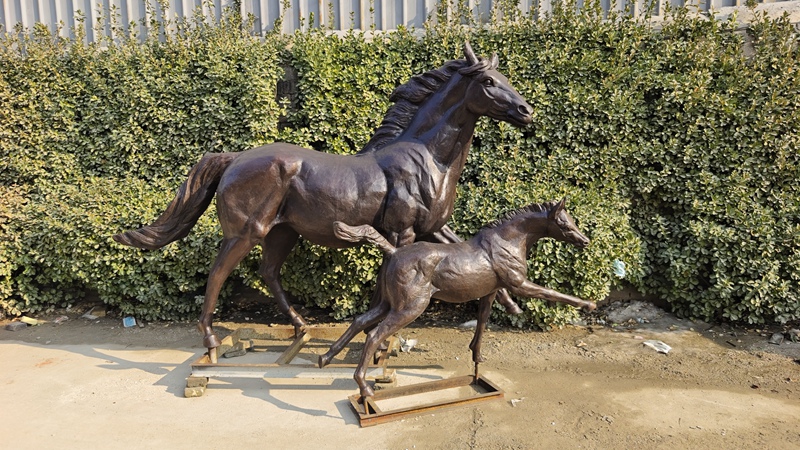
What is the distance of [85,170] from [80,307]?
5.28ft

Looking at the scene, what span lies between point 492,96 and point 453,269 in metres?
1.13

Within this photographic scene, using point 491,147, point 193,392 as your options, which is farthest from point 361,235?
point 491,147

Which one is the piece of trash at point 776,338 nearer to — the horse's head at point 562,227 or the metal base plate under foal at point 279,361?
the horse's head at point 562,227

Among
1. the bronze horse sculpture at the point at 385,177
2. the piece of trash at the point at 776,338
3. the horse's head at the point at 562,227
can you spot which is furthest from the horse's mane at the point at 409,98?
the piece of trash at the point at 776,338

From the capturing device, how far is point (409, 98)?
12.4 ft

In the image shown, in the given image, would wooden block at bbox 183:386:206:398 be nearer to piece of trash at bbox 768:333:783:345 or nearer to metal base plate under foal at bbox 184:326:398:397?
metal base plate under foal at bbox 184:326:398:397

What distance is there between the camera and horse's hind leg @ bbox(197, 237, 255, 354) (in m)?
3.80

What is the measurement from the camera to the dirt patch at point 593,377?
3006 millimetres

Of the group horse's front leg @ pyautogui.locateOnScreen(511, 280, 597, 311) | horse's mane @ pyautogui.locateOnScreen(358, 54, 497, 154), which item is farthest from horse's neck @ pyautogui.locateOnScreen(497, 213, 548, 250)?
horse's mane @ pyautogui.locateOnScreen(358, 54, 497, 154)

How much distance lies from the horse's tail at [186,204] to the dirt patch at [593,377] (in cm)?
124

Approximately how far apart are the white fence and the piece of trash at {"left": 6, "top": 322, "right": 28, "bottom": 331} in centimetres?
363

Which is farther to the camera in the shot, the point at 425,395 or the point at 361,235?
the point at 425,395

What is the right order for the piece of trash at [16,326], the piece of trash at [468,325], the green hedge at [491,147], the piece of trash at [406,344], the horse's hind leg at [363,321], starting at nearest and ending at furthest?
the horse's hind leg at [363,321], the piece of trash at [406,344], the green hedge at [491,147], the piece of trash at [468,325], the piece of trash at [16,326]

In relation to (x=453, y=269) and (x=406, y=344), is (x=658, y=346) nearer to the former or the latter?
(x=406, y=344)
